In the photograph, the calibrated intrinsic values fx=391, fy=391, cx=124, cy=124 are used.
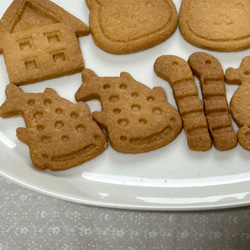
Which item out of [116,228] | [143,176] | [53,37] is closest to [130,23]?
A: [53,37]

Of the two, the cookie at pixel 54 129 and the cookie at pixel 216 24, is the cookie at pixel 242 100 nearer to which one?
the cookie at pixel 216 24

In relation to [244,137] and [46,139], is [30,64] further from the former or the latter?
[244,137]

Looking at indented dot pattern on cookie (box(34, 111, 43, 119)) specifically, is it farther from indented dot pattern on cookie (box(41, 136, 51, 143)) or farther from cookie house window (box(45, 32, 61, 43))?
cookie house window (box(45, 32, 61, 43))

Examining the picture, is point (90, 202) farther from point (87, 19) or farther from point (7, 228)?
point (87, 19)

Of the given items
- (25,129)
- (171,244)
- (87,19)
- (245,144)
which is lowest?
(171,244)

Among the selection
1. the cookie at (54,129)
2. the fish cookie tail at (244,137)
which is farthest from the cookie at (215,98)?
the cookie at (54,129)

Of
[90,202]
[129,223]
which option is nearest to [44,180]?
[90,202]

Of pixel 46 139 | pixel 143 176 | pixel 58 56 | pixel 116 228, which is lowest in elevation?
pixel 116 228
